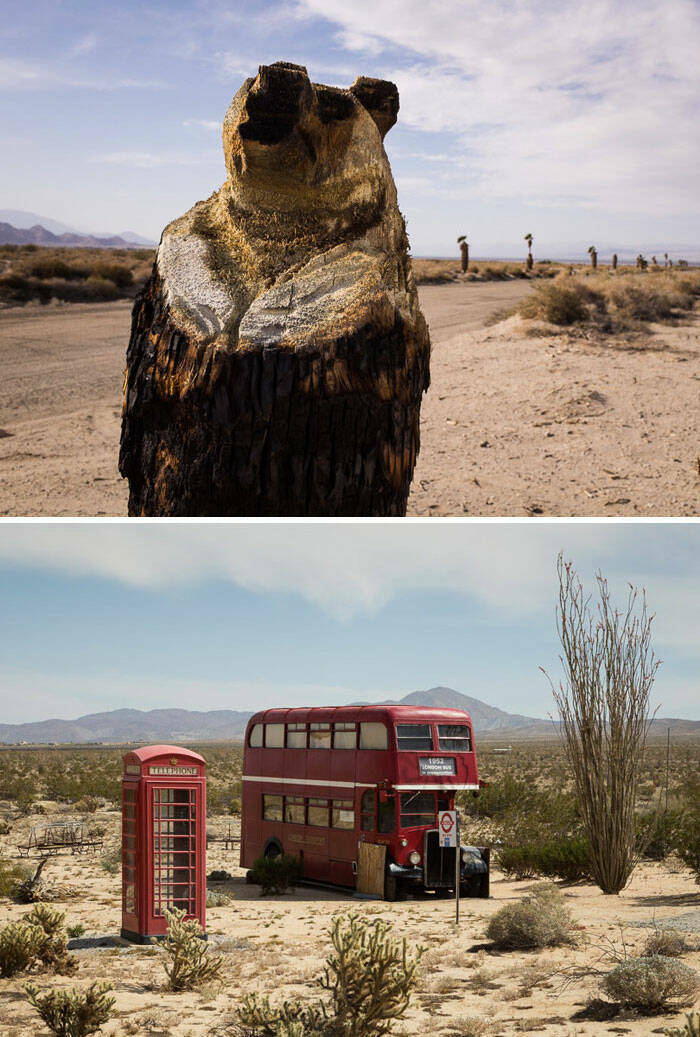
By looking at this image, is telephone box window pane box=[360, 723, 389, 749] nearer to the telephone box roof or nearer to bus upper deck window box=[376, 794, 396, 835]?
bus upper deck window box=[376, 794, 396, 835]

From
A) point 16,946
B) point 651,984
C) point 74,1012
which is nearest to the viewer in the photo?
point 74,1012

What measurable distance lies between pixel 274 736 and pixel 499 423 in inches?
284

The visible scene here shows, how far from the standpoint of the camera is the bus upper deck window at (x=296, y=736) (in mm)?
14977

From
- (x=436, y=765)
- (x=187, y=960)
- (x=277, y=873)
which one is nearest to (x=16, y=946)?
(x=187, y=960)

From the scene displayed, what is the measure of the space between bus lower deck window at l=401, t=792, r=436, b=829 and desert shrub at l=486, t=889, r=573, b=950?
2.86 m

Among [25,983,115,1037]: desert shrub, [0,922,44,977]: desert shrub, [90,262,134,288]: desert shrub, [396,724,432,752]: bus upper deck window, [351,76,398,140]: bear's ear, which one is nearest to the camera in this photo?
[351,76,398,140]: bear's ear

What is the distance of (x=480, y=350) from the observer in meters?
26.0

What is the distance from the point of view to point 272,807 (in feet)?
52.0

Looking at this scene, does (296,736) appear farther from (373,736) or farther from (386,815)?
(386,815)

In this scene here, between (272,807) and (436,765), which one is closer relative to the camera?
(436,765)

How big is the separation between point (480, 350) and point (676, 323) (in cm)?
804

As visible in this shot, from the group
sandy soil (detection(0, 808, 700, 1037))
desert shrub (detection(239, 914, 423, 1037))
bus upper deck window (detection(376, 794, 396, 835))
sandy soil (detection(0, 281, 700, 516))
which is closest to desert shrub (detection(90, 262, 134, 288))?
sandy soil (detection(0, 281, 700, 516))

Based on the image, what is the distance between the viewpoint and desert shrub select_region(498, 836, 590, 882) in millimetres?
15062

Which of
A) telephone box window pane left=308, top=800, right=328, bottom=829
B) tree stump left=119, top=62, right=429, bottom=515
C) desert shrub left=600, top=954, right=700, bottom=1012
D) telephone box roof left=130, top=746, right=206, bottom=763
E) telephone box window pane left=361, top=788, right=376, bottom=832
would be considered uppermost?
tree stump left=119, top=62, right=429, bottom=515
